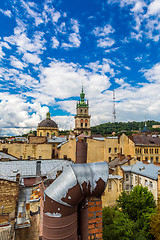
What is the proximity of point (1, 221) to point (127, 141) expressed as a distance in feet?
115

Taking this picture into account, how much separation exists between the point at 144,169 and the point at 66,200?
27662mm

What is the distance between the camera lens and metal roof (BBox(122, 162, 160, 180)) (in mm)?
24231

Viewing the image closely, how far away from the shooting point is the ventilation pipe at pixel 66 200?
9.00 ft

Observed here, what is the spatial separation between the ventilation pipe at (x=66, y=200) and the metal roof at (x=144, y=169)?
945 inches

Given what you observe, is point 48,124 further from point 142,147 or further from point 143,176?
point 143,176

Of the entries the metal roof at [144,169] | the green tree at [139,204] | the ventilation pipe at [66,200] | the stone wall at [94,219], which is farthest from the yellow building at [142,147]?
the ventilation pipe at [66,200]

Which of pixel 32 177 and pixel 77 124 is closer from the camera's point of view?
pixel 32 177

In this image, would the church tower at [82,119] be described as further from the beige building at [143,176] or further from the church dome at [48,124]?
the beige building at [143,176]

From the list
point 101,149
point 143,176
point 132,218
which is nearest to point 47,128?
point 101,149

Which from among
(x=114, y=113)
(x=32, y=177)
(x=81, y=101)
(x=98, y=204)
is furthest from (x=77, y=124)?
(x=98, y=204)

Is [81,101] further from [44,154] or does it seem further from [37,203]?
[37,203]

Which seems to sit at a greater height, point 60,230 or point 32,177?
point 60,230

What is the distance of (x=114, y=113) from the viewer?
62.2m

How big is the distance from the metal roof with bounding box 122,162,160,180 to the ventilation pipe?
945 inches
